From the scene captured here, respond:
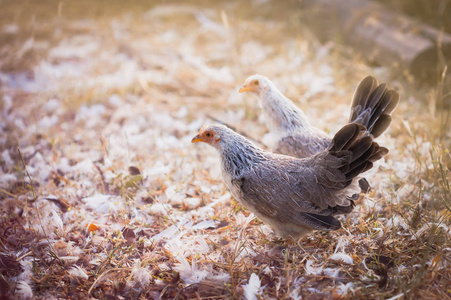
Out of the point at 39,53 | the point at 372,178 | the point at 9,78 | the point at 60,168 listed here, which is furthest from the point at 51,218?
the point at 39,53

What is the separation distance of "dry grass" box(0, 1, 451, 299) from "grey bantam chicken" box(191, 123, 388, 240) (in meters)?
0.29

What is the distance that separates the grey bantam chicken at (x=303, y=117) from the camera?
2785 mm

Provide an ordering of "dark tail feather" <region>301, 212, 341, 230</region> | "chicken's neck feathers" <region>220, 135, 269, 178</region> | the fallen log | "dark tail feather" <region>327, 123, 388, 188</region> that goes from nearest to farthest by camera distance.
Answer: "dark tail feather" <region>327, 123, 388, 188</region> < "dark tail feather" <region>301, 212, 341, 230</region> < "chicken's neck feathers" <region>220, 135, 269, 178</region> < the fallen log

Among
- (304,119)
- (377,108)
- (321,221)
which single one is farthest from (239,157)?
(377,108)

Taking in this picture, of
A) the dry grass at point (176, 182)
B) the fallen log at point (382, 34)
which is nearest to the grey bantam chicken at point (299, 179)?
the dry grass at point (176, 182)

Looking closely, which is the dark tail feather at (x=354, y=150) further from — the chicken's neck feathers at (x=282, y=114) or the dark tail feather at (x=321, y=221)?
the chicken's neck feathers at (x=282, y=114)

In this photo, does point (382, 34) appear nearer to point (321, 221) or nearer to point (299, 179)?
point (299, 179)

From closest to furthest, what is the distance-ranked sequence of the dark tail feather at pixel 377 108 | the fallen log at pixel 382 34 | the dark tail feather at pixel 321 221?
the dark tail feather at pixel 321 221, the dark tail feather at pixel 377 108, the fallen log at pixel 382 34

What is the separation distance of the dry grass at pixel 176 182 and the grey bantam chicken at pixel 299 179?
291mm

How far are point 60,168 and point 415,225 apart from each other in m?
3.38

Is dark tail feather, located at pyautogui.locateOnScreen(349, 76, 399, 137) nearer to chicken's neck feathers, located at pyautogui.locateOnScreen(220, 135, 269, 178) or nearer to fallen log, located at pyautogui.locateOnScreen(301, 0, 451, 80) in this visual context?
chicken's neck feathers, located at pyautogui.locateOnScreen(220, 135, 269, 178)

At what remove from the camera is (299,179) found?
2.47 m

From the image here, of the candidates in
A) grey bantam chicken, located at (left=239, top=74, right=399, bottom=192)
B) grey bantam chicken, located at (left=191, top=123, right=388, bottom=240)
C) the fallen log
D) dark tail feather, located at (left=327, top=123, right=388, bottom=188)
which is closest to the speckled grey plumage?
grey bantam chicken, located at (left=239, top=74, right=399, bottom=192)

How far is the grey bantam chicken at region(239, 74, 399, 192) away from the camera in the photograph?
279 cm
